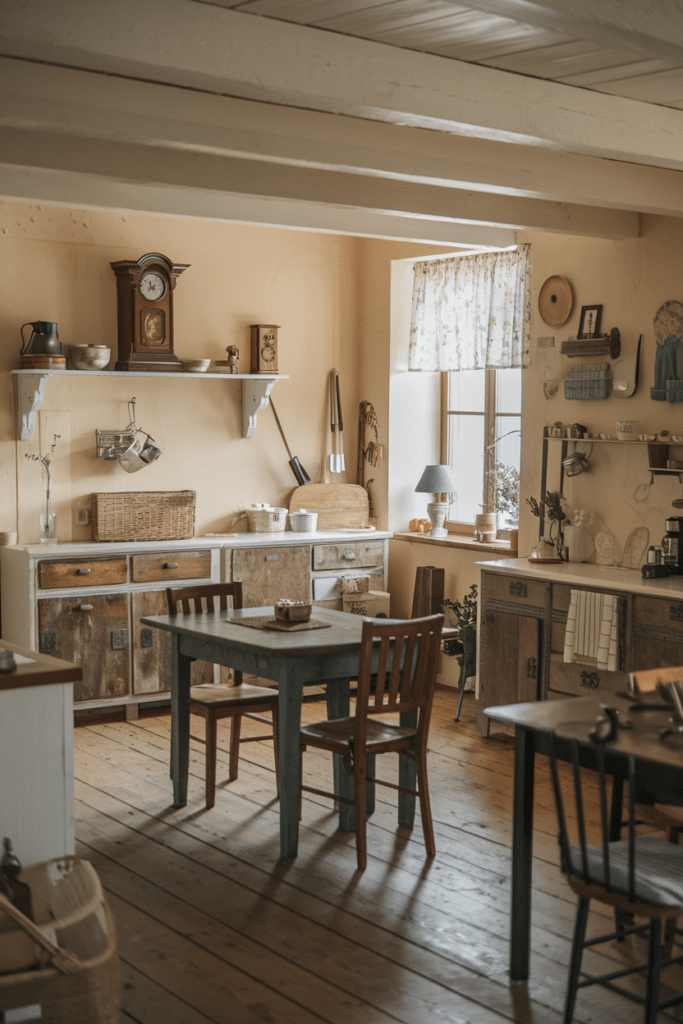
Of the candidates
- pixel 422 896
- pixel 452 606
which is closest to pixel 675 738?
pixel 422 896

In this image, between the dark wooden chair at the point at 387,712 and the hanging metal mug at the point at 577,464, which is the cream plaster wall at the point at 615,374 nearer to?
the hanging metal mug at the point at 577,464

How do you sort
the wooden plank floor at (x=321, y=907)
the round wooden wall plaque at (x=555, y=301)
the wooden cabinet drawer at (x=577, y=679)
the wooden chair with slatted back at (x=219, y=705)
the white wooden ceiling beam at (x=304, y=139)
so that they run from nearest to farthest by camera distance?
1. the wooden plank floor at (x=321, y=907)
2. the white wooden ceiling beam at (x=304, y=139)
3. the wooden chair with slatted back at (x=219, y=705)
4. the wooden cabinet drawer at (x=577, y=679)
5. the round wooden wall plaque at (x=555, y=301)

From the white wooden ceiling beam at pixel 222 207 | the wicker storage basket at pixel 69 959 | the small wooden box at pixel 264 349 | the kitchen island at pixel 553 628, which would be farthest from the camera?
the small wooden box at pixel 264 349

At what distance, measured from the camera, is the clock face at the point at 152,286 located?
6816 mm

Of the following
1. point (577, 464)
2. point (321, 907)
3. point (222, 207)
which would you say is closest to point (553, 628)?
point (577, 464)

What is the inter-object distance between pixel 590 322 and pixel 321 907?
11.8ft

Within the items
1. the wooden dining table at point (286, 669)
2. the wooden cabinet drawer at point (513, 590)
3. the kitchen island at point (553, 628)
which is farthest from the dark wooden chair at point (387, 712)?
the wooden cabinet drawer at point (513, 590)

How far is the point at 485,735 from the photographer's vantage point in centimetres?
630

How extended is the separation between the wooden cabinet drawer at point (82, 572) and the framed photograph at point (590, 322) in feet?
9.69

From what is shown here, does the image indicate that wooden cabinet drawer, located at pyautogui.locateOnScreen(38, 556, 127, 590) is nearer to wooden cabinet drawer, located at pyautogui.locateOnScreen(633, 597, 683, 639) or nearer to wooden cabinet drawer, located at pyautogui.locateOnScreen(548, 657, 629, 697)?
wooden cabinet drawer, located at pyautogui.locateOnScreen(548, 657, 629, 697)

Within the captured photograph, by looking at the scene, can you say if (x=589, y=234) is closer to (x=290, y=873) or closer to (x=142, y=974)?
(x=290, y=873)

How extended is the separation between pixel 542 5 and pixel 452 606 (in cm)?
487

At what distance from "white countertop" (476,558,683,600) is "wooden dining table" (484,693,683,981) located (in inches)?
71.1

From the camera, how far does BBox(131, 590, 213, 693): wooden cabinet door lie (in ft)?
21.7
